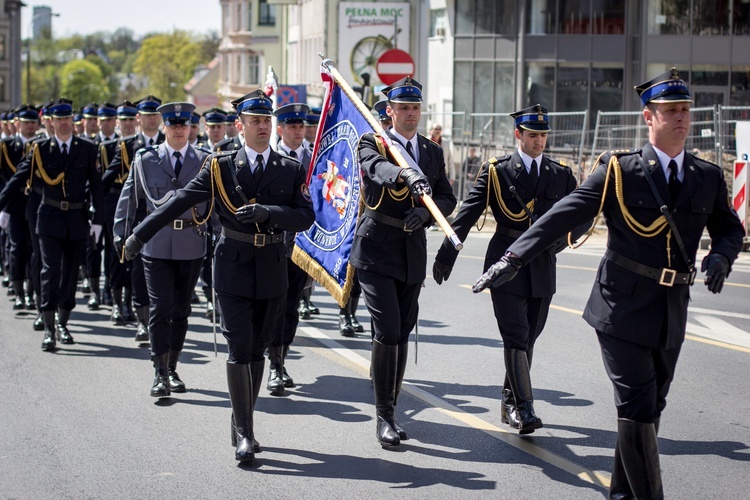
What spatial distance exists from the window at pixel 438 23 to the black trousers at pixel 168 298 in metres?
36.0

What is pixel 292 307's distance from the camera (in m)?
9.98

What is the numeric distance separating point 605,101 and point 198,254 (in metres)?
31.3

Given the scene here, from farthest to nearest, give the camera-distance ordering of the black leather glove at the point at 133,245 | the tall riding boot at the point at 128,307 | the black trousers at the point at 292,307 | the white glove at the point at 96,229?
the tall riding boot at the point at 128,307 → the white glove at the point at 96,229 → the black trousers at the point at 292,307 → the black leather glove at the point at 133,245

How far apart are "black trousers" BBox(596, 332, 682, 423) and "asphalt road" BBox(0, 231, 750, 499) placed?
87 centimetres

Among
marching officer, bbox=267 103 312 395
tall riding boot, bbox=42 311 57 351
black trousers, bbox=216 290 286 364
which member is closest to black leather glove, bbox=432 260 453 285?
black trousers, bbox=216 290 286 364

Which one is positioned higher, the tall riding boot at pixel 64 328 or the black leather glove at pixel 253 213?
the black leather glove at pixel 253 213

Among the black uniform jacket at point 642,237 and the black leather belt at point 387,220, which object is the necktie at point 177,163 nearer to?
the black leather belt at point 387,220

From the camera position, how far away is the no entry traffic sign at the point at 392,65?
75.4ft

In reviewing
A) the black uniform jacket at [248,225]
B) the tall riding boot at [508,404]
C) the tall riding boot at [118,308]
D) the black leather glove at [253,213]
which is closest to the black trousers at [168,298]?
the black uniform jacket at [248,225]

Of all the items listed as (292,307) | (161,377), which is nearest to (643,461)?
(292,307)

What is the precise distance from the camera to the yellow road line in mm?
7195

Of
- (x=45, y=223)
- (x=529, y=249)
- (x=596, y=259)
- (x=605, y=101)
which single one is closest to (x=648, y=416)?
(x=529, y=249)

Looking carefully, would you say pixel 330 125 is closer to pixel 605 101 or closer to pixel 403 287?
pixel 403 287

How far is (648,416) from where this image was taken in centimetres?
609
